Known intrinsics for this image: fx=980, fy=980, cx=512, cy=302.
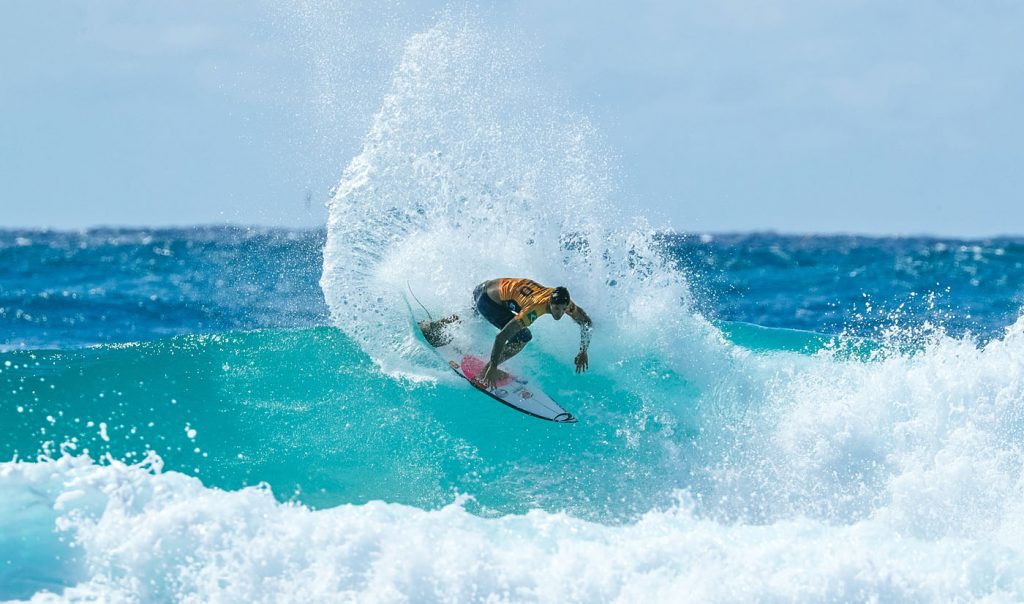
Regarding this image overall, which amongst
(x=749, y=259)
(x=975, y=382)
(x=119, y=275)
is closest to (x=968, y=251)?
(x=749, y=259)

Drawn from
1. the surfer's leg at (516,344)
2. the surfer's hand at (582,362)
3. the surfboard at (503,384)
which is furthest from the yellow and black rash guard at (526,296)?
the surfboard at (503,384)

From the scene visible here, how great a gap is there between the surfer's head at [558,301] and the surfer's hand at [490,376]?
0.85 m

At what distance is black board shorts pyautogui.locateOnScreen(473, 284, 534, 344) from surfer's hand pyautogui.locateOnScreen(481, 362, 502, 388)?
387 millimetres

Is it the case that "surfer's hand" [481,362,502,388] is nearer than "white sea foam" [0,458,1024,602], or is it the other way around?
"white sea foam" [0,458,1024,602]

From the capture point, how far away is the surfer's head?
29.1 feet

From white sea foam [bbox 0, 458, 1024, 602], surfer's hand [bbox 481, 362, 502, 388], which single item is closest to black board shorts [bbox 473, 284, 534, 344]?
surfer's hand [bbox 481, 362, 502, 388]

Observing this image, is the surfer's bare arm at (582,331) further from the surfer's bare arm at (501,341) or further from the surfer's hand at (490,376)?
the surfer's hand at (490,376)

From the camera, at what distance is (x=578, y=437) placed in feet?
30.3

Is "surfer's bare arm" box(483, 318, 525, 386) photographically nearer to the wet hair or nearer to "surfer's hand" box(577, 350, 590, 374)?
the wet hair

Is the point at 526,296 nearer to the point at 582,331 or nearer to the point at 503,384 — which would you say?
the point at 582,331

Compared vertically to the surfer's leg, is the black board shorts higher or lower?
higher

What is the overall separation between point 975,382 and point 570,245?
→ 4.34 m

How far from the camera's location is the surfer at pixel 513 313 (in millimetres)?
9039

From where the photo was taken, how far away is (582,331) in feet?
31.5
